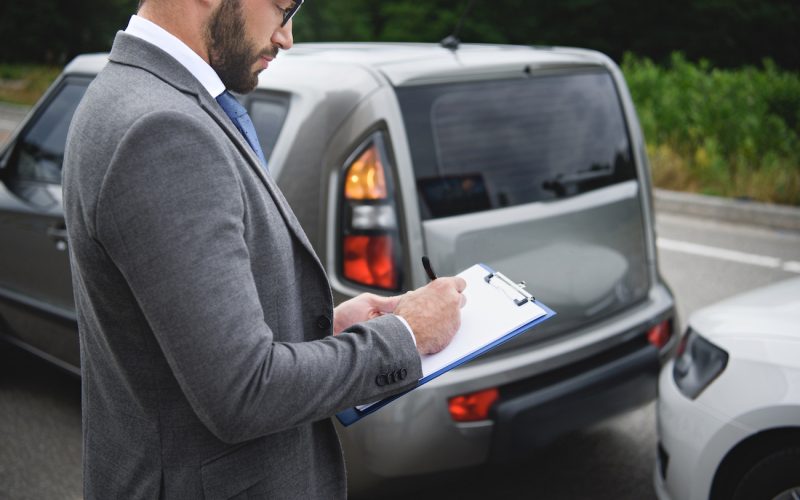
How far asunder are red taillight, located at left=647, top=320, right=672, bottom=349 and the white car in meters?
0.37

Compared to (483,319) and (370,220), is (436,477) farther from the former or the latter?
→ (483,319)

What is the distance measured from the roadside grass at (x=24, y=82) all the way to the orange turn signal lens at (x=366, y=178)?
20396 millimetres

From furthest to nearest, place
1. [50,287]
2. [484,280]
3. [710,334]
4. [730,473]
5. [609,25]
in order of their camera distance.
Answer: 1. [609,25]
2. [50,287]
3. [710,334]
4. [730,473]
5. [484,280]

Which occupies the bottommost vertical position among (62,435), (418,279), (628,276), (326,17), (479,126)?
(326,17)

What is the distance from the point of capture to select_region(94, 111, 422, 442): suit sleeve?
1044 mm

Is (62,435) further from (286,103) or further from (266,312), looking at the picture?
(266,312)

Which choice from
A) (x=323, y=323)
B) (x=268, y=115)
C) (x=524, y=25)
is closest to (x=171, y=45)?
(x=323, y=323)

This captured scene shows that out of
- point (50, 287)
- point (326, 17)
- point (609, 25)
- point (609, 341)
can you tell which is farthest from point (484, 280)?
point (326, 17)

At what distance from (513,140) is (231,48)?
1.78 metres

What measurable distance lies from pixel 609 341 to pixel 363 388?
6.14ft

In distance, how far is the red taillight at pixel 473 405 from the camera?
2.53 meters

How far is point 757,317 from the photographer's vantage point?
2.55m

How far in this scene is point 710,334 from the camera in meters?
2.62

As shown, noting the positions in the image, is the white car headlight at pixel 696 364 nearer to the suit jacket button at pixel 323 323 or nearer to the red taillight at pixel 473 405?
the red taillight at pixel 473 405
